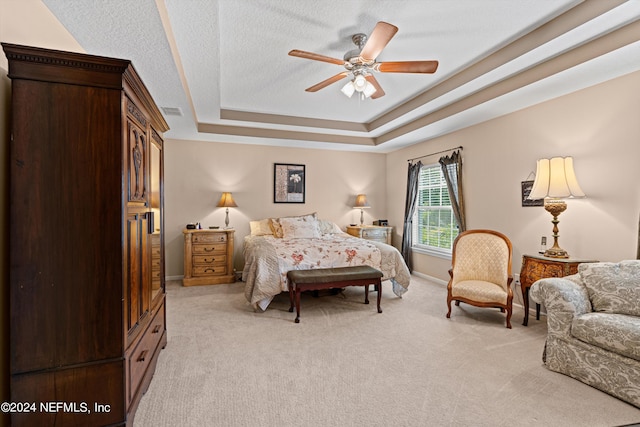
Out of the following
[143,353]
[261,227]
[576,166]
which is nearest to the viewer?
[143,353]

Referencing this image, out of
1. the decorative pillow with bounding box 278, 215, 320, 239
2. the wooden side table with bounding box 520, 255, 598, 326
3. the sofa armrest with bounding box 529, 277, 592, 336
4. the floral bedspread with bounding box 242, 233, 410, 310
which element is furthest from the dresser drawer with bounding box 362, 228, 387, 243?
the sofa armrest with bounding box 529, 277, 592, 336

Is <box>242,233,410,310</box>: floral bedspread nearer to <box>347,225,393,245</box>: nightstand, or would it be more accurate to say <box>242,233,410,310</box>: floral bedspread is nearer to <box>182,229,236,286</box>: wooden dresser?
<box>182,229,236,286</box>: wooden dresser

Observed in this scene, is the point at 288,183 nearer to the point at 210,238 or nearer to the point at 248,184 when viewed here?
the point at 248,184

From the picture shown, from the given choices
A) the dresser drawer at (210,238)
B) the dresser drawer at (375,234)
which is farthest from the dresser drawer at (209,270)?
the dresser drawer at (375,234)

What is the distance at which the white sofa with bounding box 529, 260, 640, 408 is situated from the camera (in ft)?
6.39

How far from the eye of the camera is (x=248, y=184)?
19.0 feet

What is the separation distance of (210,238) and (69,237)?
12.0 ft

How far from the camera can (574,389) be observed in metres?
2.10

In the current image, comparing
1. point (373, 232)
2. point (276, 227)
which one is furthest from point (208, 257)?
point (373, 232)

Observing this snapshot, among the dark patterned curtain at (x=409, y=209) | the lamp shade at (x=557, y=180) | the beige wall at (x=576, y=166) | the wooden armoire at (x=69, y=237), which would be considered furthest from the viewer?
the dark patterned curtain at (x=409, y=209)

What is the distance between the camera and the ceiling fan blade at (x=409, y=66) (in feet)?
8.50

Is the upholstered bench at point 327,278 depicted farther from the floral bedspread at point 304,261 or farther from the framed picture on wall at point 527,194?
the framed picture on wall at point 527,194

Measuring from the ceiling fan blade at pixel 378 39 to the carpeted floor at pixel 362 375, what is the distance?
8.34ft

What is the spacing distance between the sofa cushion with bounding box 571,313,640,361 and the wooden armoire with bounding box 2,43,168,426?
9.80ft
